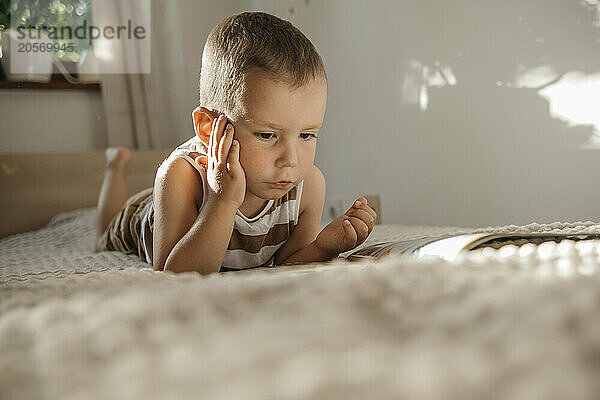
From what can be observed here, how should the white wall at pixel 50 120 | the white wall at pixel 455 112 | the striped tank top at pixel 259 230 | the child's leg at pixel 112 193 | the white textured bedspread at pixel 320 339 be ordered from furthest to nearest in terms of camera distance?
the white wall at pixel 50 120, the white wall at pixel 455 112, the child's leg at pixel 112 193, the striped tank top at pixel 259 230, the white textured bedspread at pixel 320 339

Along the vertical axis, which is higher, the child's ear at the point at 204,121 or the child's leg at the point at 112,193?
the child's ear at the point at 204,121

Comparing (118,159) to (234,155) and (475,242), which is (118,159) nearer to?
(234,155)

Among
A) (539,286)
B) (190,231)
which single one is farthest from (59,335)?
(190,231)

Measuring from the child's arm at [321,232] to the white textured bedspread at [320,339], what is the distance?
58 cm

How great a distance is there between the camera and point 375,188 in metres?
2.53

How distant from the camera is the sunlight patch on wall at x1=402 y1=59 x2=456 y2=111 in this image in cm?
223

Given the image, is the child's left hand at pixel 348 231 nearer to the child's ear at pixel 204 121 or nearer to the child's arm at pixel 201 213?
the child's arm at pixel 201 213

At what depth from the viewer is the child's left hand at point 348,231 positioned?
0.99 metres

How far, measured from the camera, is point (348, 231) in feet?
3.21

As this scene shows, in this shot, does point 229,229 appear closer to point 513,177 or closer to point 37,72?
point 513,177

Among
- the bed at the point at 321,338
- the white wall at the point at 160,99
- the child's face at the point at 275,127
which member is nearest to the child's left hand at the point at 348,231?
the child's face at the point at 275,127

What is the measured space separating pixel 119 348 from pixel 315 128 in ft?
2.55

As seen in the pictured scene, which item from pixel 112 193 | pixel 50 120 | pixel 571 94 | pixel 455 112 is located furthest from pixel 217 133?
pixel 50 120

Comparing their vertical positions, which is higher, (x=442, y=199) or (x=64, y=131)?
(x=64, y=131)
